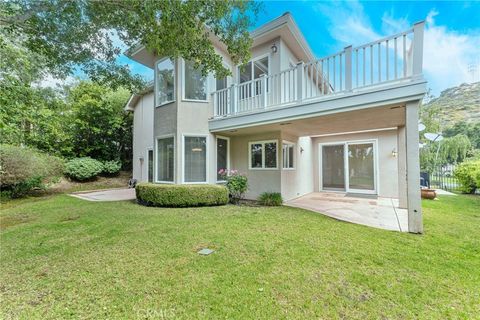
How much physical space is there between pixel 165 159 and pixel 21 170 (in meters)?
6.71

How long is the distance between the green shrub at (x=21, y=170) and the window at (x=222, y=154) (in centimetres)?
873

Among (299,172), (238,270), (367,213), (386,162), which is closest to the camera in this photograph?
(238,270)

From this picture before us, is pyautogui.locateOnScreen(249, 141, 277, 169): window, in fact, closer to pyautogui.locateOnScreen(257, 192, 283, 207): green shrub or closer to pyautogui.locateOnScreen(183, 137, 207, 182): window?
pyautogui.locateOnScreen(257, 192, 283, 207): green shrub

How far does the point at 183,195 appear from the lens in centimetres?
798

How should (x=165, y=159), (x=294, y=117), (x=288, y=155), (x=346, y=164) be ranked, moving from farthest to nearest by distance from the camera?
(x=346, y=164)
(x=288, y=155)
(x=165, y=159)
(x=294, y=117)

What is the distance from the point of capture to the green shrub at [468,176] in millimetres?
10601

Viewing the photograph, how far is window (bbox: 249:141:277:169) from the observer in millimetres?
9109

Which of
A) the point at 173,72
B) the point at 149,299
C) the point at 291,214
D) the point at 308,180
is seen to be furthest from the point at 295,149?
the point at 149,299

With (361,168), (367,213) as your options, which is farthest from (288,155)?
(361,168)

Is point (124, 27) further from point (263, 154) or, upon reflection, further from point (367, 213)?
point (367, 213)

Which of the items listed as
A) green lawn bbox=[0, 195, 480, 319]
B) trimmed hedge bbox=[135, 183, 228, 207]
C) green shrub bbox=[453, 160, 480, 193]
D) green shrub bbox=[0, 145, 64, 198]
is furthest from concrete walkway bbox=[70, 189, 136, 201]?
green shrub bbox=[453, 160, 480, 193]

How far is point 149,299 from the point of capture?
269cm

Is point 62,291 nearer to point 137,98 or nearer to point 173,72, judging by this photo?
point 173,72

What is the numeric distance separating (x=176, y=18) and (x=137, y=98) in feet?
40.3
